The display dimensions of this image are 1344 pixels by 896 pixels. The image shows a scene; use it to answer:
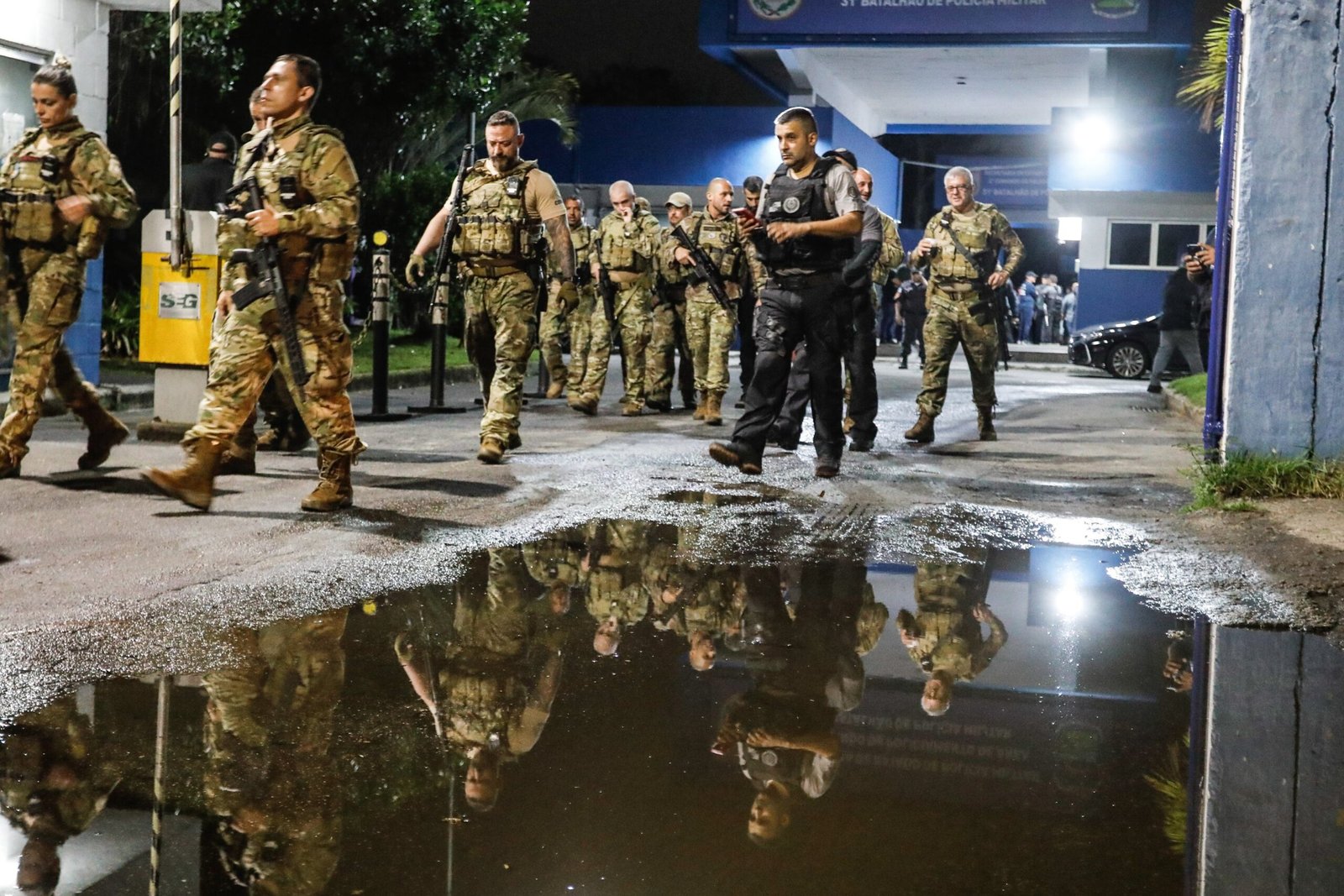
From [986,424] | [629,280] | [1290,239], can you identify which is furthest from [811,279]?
[629,280]

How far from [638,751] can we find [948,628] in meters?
1.76

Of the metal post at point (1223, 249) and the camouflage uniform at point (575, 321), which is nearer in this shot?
the metal post at point (1223, 249)

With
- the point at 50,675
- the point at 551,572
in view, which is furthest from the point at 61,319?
the point at 50,675

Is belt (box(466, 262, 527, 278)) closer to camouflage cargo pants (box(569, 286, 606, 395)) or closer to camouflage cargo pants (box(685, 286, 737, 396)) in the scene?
camouflage cargo pants (box(685, 286, 737, 396))

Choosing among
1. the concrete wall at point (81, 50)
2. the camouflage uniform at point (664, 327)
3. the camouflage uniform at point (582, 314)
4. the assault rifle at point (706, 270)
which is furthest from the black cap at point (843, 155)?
the concrete wall at point (81, 50)

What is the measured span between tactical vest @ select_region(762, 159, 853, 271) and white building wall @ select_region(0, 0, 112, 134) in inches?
296

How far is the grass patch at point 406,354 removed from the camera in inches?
736

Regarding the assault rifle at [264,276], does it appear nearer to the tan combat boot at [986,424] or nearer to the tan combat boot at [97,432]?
the tan combat boot at [97,432]

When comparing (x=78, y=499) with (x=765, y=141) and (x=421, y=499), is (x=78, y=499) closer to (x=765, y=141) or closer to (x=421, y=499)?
(x=421, y=499)

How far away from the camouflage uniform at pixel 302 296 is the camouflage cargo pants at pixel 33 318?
1.19m

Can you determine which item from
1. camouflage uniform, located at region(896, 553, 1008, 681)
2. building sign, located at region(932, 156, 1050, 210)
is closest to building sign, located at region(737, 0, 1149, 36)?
camouflage uniform, located at region(896, 553, 1008, 681)

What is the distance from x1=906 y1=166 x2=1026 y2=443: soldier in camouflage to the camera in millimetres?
11617

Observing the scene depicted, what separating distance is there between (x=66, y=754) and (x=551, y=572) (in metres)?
2.60

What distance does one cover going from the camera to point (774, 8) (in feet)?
88.8
